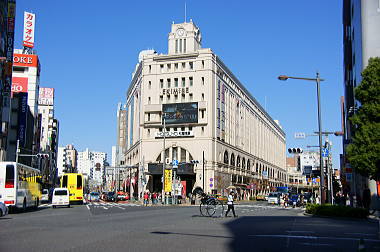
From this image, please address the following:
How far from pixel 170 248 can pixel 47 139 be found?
137742 millimetres

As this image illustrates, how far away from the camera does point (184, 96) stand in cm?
8400

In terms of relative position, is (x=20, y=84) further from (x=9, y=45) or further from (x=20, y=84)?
(x=9, y=45)

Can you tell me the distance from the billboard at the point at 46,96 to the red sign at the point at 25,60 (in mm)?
45847

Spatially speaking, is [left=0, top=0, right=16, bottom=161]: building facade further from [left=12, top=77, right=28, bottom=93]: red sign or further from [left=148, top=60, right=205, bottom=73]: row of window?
[left=148, top=60, right=205, bottom=73]: row of window

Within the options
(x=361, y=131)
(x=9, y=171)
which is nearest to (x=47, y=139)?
(x=9, y=171)

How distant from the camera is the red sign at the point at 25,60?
95.6 metres

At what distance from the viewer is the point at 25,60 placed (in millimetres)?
96062

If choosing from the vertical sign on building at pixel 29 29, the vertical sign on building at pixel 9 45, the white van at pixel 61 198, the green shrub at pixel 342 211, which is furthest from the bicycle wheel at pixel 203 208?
the vertical sign on building at pixel 29 29

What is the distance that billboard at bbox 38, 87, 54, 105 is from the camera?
141 meters

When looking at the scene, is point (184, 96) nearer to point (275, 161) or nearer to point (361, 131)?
point (361, 131)

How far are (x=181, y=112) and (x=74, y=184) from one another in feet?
112

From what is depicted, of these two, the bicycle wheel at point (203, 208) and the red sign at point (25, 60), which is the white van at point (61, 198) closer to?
the bicycle wheel at point (203, 208)

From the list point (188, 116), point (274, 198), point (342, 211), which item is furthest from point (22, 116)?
point (342, 211)

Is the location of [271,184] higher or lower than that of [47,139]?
lower
